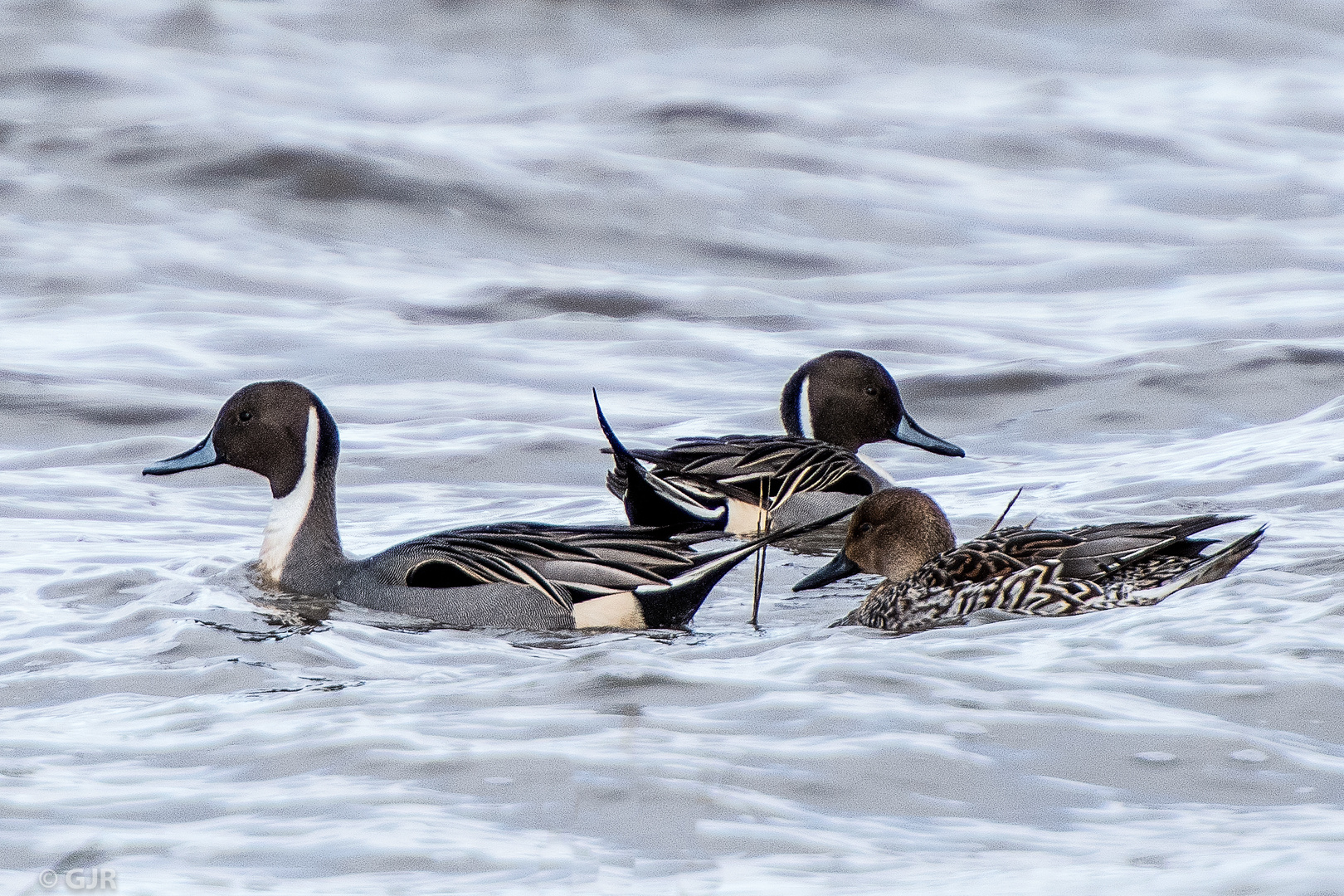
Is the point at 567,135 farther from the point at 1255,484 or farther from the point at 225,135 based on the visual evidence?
the point at 1255,484

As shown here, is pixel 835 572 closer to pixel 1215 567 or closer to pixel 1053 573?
pixel 1053 573

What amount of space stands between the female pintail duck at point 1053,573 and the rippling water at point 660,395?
5.7 inches

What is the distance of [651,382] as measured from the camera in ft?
38.3

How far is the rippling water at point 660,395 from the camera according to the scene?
14.7 feet

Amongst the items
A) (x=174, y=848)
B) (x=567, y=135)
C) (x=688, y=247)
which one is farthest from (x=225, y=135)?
(x=174, y=848)

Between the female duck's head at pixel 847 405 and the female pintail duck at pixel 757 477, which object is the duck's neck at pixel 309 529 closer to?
the female pintail duck at pixel 757 477

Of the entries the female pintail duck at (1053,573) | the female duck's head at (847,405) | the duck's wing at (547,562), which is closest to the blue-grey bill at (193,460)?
the duck's wing at (547,562)

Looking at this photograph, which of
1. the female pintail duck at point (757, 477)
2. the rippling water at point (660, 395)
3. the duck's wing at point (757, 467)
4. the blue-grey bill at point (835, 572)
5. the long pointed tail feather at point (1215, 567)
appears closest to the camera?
the rippling water at point (660, 395)

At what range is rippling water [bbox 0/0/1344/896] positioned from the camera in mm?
4488

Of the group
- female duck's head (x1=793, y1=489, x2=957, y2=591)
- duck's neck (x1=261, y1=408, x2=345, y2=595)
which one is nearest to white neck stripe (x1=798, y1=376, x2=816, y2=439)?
female duck's head (x1=793, y1=489, x2=957, y2=591)

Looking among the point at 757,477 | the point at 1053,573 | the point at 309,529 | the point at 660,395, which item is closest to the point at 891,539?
the point at 1053,573

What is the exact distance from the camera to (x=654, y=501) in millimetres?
8281

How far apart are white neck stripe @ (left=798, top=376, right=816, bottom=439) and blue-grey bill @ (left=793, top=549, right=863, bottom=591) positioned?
8.49ft

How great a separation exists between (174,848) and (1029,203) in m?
12.6
